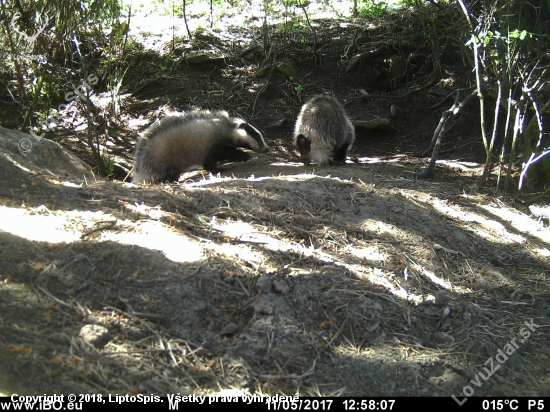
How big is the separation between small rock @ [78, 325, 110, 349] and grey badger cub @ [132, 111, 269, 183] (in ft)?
15.1

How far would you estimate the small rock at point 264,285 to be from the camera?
2799 mm

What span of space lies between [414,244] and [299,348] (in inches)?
60.5

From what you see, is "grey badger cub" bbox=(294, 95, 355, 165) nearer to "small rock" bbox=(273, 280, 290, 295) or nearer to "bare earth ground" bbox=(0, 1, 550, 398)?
"bare earth ground" bbox=(0, 1, 550, 398)

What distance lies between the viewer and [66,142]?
7.92m

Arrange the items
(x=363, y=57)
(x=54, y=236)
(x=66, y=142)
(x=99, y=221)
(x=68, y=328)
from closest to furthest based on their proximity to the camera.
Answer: (x=68, y=328), (x=54, y=236), (x=99, y=221), (x=66, y=142), (x=363, y=57)

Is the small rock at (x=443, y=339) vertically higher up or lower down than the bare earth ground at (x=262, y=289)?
lower down

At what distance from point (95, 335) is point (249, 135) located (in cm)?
589

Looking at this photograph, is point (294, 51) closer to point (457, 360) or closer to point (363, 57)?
point (363, 57)

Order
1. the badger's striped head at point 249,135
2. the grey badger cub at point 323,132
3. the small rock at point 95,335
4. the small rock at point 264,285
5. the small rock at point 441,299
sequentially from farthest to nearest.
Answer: the badger's striped head at point 249,135 < the grey badger cub at point 323,132 < the small rock at point 441,299 < the small rock at point 264,285 < the small rock at point 95,335

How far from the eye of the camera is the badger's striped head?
7895mm

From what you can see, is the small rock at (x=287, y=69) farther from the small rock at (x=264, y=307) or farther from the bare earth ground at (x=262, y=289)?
the small rock at (x=264, y=307)

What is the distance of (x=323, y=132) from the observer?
23.6ft

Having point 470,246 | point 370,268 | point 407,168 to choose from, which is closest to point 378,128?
point 407,168

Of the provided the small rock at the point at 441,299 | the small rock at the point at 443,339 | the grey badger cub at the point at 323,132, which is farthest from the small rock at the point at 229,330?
the grey badger cub at the point at 323,132
